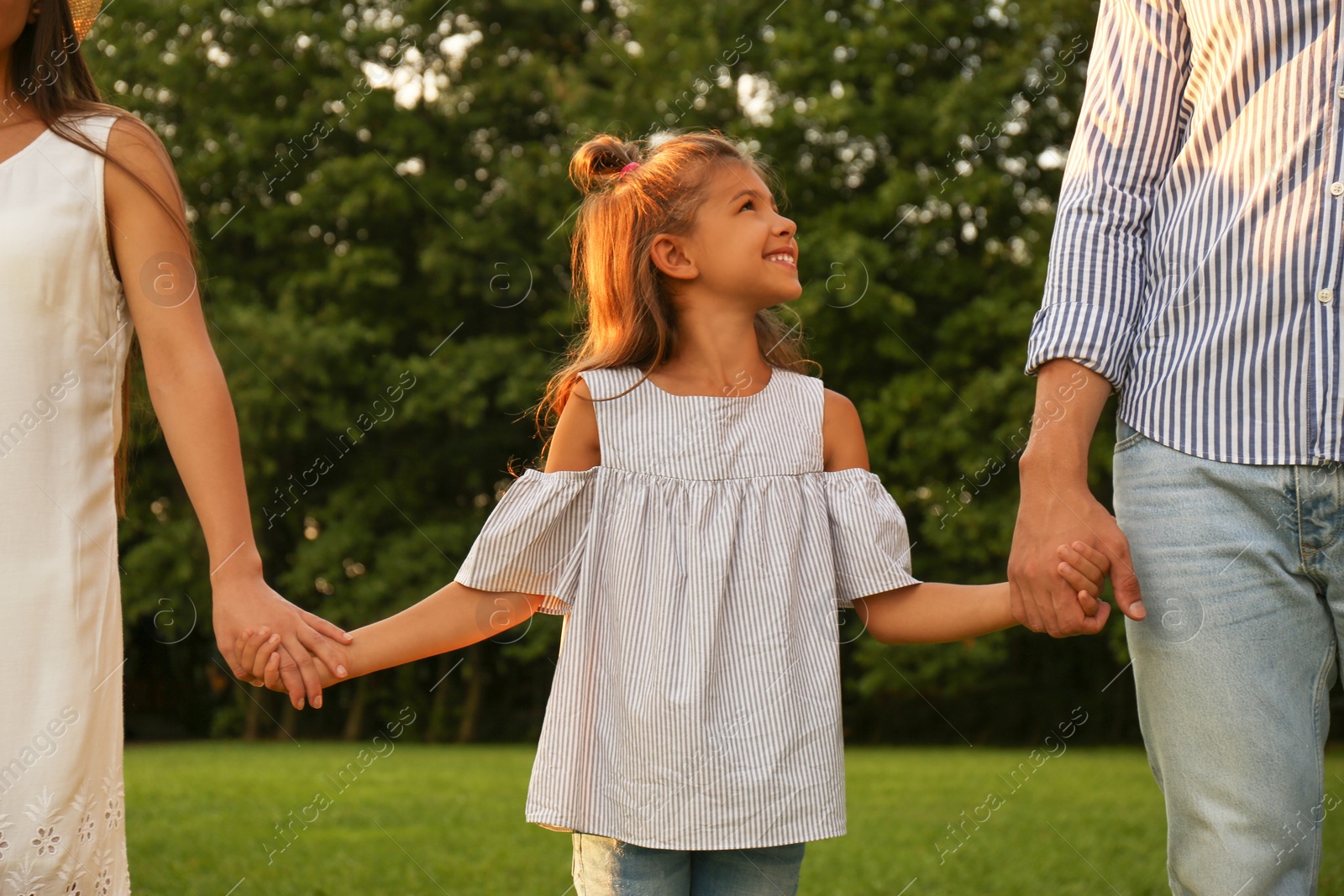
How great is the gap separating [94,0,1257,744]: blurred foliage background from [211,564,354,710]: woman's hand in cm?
1263

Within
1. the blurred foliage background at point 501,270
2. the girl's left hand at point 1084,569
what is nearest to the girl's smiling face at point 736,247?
the girl's left hand at point 1084,569

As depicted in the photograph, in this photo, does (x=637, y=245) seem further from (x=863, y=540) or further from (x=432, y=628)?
(x=432, y=628)

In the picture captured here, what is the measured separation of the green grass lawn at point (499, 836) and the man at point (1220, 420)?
13.2ft

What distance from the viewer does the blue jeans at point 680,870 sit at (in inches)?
85.7

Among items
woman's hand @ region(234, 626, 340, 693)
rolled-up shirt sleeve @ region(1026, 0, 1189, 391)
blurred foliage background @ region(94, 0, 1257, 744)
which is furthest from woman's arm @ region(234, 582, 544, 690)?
blurred foliage background @ region(94, 0, 1257, 744)

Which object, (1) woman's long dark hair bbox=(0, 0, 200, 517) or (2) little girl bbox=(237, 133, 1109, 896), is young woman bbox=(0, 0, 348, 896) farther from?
(2) little girl bbox=(237, 133, 1109, 896)

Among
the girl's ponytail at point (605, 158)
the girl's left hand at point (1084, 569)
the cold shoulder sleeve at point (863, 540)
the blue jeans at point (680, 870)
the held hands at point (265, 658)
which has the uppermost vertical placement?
the girl's ponytail at point (605, 158)

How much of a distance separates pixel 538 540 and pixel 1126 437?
981 mm

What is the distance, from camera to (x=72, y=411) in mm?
1830

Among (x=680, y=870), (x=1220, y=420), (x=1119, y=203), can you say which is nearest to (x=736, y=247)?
(x=1119, y=203)

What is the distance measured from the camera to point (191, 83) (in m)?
17.3

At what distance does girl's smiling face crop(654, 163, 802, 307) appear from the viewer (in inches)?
96.6

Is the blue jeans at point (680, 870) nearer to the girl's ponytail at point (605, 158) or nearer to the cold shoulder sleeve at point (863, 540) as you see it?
the cold shoulder sleeve at point (863, 540)

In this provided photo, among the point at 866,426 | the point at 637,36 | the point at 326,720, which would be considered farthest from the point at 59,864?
the point at 326,720
